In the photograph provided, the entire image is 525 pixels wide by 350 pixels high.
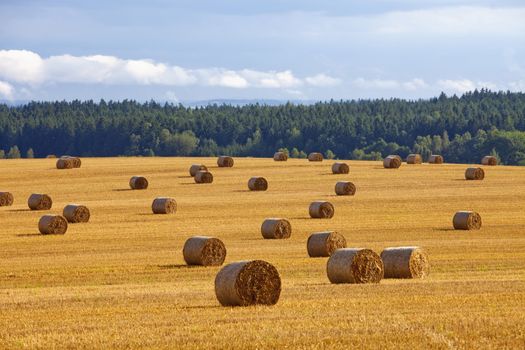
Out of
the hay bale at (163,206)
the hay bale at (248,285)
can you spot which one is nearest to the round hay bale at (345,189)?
the hay bale at (163,206)

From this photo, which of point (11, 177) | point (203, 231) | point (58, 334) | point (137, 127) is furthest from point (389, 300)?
point (137, 127)

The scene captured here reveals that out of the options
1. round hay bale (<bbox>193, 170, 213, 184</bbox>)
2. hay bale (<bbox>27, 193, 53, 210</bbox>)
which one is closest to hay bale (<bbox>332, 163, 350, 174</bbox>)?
round hay bale (<bbox>193, 170, 213, 184</bbox>)

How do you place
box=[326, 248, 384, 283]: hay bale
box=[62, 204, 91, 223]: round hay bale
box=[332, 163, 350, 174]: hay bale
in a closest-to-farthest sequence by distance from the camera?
box=[326, 248, 384, 283]: hay bale → box=[62, 204, 91, 223]: round hay bale → box=[332, 163, 350, 174]: hay bale

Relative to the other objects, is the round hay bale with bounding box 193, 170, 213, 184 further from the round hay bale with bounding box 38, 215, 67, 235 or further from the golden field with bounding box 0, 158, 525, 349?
the round hay bale with bounding box 38, 215, 67, 235

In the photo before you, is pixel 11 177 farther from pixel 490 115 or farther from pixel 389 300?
pixel 490 115

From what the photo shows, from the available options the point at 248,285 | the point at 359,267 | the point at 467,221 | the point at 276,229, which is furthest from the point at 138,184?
the point at 248,285

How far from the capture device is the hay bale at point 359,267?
2661 cm

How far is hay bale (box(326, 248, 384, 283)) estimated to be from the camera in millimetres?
26609

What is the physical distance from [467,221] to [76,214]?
676 inches

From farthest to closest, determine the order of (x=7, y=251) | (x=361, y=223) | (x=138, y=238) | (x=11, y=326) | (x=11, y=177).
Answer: (x=11, y=177) < (x=361, y=223) < (x=138, y=238) < (x=7, y=251) < (x=11, y=326)

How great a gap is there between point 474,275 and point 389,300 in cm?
788

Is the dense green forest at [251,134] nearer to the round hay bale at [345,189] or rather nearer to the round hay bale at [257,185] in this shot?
the round hay bale at [257,185]

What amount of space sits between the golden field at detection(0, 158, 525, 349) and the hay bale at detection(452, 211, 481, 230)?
1.79 feet

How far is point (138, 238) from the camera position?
43.1 m
